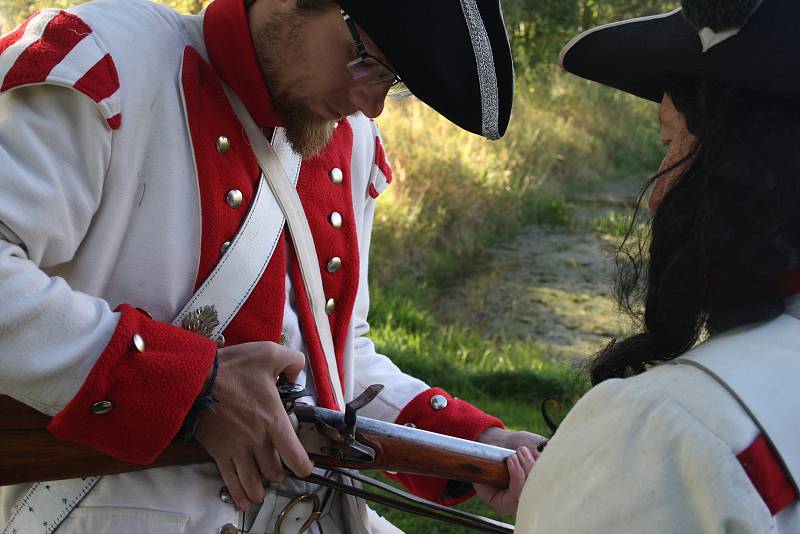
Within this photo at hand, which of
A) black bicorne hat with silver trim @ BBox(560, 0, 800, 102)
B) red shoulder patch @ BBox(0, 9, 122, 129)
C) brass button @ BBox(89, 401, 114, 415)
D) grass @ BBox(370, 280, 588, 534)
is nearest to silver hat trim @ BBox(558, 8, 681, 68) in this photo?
black bicorne hat with silver trim @ BBox(560, 0, 800, 102)

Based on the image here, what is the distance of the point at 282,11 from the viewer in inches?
83.4

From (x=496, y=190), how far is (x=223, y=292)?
324 inches

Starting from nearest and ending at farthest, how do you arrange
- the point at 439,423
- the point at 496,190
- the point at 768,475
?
the point at 768,475 < the point at 439,423 < the point at 496,190

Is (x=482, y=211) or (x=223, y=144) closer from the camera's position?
(x=223, y=144)

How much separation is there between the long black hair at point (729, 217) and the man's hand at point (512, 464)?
25.0 inches

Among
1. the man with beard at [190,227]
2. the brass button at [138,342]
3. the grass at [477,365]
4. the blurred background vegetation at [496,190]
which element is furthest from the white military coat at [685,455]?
the grass at [477,365]

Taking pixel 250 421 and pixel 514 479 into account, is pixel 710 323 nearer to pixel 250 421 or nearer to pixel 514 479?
pixel 514 479

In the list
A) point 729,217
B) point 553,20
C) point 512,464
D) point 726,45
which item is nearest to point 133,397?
point 512,464

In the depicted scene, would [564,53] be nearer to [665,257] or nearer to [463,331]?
[665,257]

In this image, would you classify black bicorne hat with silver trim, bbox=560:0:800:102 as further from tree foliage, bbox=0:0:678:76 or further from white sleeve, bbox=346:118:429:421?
tree foliage, bbox=0:0:678:76

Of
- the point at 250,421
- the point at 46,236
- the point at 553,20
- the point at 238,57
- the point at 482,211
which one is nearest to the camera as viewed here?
the point at 46,236

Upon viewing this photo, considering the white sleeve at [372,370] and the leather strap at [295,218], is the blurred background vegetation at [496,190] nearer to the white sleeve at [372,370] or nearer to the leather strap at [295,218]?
the white sleeve at [372,370]

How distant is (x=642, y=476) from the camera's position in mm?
1320

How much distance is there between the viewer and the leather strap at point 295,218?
84.7 inches
